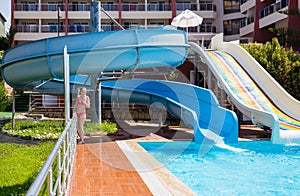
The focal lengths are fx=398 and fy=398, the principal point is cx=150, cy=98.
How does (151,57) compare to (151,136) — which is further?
(151,136)

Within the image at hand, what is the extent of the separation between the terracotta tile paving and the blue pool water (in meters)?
1.04

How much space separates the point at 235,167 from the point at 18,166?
4.59m

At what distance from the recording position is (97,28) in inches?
571

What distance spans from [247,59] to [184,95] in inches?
149

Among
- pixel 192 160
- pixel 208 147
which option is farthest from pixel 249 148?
pixel 192 160

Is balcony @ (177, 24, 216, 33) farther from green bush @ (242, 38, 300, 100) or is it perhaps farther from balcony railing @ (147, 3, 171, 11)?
green bush @ (242, 38, 300, 100)

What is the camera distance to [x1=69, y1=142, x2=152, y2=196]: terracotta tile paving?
229 inches

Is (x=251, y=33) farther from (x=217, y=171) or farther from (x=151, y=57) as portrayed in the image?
(x=217, y=171)

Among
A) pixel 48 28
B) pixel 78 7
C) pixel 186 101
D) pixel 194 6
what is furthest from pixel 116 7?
pixel 186 101

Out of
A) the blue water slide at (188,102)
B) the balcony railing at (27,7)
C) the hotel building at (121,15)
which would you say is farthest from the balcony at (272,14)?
the balcony railing at (27,7)

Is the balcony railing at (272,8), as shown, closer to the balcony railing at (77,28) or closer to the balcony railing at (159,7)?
the balcony railing at (159,7)

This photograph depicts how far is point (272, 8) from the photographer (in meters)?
28.4

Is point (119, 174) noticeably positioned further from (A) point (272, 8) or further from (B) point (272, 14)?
(A) point (272, 8)

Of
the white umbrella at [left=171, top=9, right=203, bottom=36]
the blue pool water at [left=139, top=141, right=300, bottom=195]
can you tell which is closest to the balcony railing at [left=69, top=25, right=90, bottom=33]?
the white umbrella at [left=171, top=9, right=203, bottom=36]
